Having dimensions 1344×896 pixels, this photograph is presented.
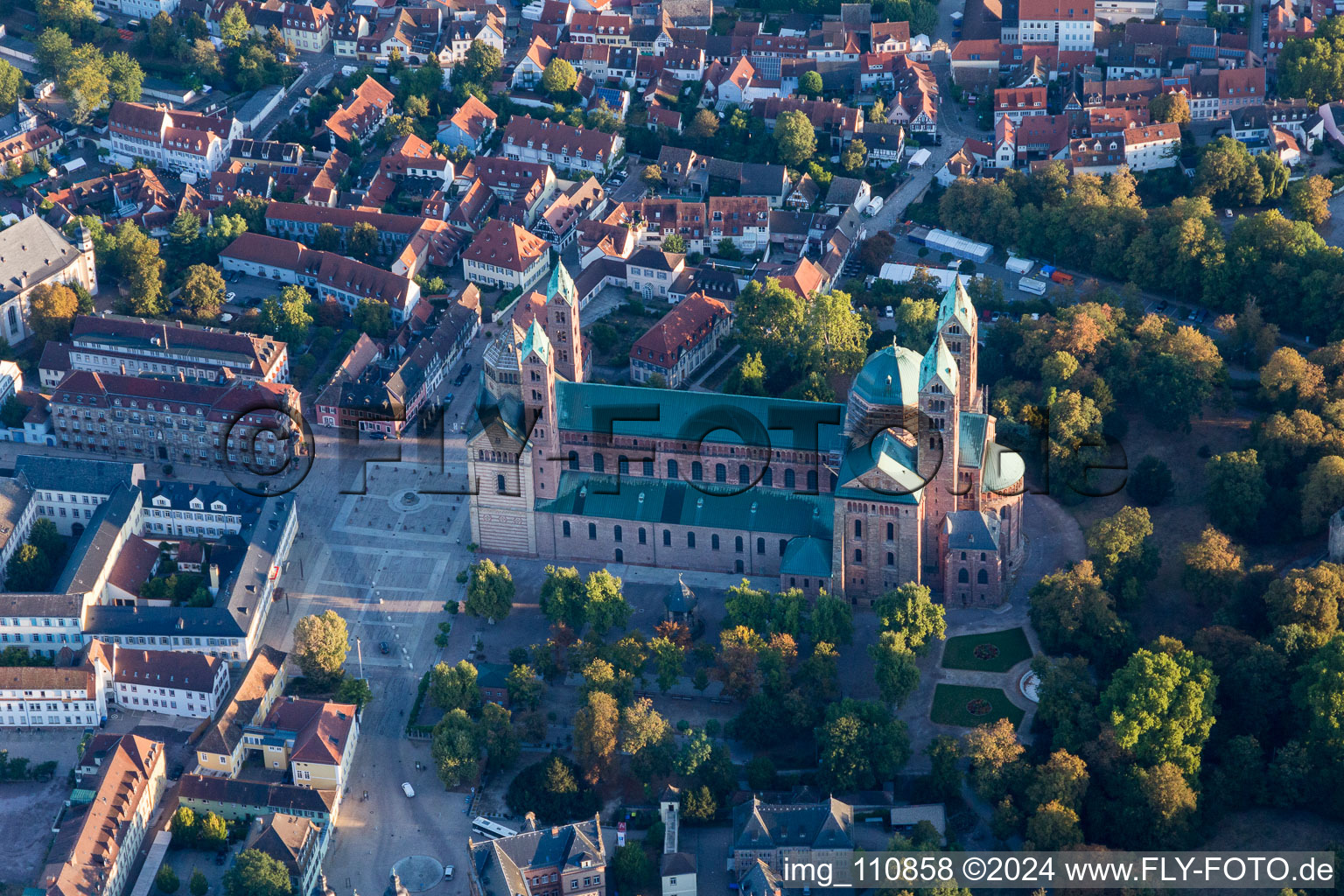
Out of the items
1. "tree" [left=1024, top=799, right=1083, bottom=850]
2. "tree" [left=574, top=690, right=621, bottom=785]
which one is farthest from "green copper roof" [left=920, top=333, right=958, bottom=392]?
"tree" [left=574, top=690, right=621, bottom=785]

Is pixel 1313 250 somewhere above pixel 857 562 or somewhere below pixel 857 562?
above

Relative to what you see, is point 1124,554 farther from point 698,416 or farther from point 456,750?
point 456,750

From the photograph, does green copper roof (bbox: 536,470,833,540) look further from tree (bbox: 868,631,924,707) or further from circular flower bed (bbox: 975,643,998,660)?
circular flower bed (bbox: 975,643,998,660)

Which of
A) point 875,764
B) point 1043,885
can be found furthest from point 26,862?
point 1043,885

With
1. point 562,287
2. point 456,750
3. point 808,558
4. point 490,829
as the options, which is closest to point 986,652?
point 808,558

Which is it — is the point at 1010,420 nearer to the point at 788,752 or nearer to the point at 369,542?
the point at 788,752

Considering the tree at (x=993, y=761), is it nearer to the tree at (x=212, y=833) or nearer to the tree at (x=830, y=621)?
the tree at (x=830, y=621)
